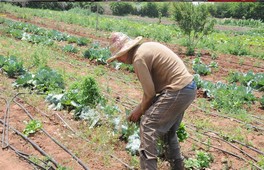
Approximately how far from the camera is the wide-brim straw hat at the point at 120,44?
145 inches

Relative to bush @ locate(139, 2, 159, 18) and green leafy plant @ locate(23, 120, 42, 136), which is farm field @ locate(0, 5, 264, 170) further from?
bush @ locate(139, 2, 159, 18)

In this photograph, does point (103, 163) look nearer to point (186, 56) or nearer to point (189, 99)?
point (189, 99)

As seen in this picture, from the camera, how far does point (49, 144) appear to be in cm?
513

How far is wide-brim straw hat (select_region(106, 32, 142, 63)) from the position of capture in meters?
3.68

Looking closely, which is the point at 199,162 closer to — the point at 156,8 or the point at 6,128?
the point at 6,128

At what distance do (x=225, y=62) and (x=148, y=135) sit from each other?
9781 mm

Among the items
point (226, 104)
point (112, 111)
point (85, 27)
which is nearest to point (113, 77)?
point (226, 104)

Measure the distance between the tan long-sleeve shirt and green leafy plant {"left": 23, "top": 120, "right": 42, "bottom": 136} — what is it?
234 centimetres

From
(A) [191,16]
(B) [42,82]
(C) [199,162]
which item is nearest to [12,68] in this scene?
(B) [42,82]

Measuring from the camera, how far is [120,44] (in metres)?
3.79

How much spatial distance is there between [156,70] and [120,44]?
19.9 inches

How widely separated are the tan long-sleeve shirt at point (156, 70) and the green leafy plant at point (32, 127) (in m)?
2.34

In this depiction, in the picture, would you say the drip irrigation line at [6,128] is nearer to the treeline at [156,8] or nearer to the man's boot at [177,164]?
the man's boot at [177,164]

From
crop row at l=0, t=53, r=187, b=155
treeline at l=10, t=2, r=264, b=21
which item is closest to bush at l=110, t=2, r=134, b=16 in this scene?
treeline at l=10, t=2, r=264, b=21
